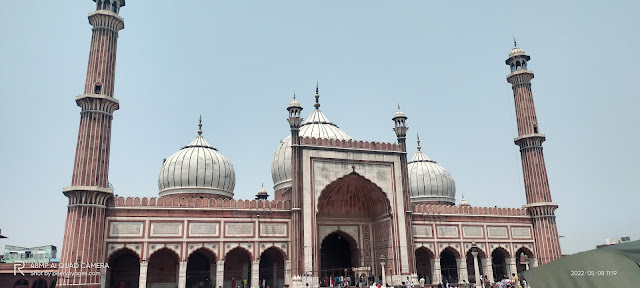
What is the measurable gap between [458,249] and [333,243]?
280 inches

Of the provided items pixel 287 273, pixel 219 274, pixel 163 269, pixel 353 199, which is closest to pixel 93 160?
pixel 163 269

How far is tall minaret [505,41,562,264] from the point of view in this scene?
92.5ft

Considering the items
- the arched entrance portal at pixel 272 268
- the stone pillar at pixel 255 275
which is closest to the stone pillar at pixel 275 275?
the arched entrance portal at pixel 272 268

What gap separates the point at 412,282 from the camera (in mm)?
23391

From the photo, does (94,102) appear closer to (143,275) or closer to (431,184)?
(143,275)

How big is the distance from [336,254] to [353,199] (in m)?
3.63

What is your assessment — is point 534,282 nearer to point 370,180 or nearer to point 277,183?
point 370,180

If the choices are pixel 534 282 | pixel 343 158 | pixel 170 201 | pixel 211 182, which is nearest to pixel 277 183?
pixel 211 182

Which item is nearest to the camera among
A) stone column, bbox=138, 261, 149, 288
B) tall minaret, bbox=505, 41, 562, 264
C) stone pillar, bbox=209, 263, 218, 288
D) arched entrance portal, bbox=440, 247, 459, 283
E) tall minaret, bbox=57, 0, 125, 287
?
tall minaret, bbox=57, 0, 125, 287

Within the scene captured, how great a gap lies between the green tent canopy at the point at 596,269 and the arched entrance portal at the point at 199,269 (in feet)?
70.3

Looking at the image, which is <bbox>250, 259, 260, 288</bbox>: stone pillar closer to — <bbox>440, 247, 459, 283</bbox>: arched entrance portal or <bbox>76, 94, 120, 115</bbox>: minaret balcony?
<bbox>76, 94, 120, 115</bbox>: minaret balcony

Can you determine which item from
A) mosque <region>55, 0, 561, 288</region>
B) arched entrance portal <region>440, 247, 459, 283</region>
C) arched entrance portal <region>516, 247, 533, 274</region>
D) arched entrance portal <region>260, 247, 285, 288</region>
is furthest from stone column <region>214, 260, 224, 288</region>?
arched entrance portal <region>516, 247, 533, 274</region>

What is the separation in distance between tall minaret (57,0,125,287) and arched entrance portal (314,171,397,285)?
34.6 feet

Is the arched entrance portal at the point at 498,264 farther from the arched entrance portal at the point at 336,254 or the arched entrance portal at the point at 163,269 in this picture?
the arched entrance portal at the point at 163,269
